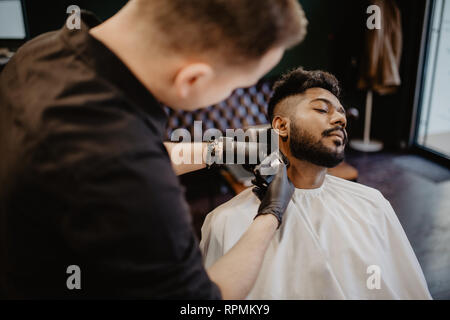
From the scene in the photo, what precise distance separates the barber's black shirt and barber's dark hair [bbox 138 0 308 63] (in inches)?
5.1

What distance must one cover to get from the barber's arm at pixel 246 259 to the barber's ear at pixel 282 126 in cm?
53

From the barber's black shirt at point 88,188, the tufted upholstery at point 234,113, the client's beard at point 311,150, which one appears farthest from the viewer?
the tufted upholstery at point 234,113

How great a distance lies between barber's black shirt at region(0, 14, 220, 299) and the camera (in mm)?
631

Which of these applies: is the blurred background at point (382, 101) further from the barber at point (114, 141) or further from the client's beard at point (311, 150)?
the barber at point (114, 141)

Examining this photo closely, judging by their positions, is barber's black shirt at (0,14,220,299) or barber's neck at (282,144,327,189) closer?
barber's black shirt at (0,14,220,299)

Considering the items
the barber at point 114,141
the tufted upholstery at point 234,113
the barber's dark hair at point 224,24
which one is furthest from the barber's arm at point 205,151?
the tufted upholstery at point 234,113

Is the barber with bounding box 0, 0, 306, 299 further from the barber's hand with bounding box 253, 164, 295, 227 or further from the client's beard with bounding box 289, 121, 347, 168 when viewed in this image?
the client's beard with bounding box 289, 121, 347, 168

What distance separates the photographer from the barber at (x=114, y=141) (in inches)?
24.9

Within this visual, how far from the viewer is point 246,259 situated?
0.91 m

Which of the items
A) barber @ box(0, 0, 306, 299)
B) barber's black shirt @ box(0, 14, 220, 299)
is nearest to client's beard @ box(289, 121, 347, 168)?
barber @ box(0, 0, 306, 299)

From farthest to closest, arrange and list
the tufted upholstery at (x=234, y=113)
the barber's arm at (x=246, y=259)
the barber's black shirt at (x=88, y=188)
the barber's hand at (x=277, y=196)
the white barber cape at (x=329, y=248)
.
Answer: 1. the tufted upholstery at (x=234, y=113)
2. the white barber cape at (x=329, y=248)
3. the barber's hand at (x=277, y=196)
4. the barber's arm at (x=246, y=259)
5. the barber's black shirt at (x=88, y=188)

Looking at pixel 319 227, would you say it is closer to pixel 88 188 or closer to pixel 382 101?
pixel 88 188

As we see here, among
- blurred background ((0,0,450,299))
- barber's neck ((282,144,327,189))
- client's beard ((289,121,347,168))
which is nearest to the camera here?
client's beard ((289,121,347,168))

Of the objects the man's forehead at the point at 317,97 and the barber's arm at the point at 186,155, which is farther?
the man's forehead at the point at 317,97
